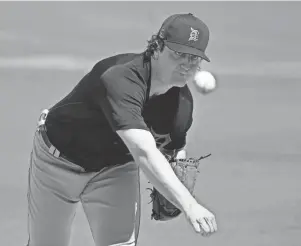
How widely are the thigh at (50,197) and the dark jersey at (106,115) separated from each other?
0.09 m

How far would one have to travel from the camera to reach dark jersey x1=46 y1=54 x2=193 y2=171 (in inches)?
159

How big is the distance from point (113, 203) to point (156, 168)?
81 centimetres

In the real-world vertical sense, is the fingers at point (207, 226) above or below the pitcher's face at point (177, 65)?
below

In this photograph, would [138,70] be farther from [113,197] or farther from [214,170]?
[214,170]

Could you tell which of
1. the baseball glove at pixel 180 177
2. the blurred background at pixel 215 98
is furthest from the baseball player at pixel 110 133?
the blurred background at pixel 215 98

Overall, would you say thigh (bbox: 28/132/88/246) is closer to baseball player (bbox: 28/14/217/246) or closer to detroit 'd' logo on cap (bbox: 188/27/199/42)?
baseball player (bbox: 28/14/217/246)

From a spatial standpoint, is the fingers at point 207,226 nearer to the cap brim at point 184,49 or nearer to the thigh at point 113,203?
the cap brim at point 184,49

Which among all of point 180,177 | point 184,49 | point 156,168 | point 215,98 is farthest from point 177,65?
point 215,98

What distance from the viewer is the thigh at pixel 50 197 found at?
4.45m

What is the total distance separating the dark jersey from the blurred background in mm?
1796

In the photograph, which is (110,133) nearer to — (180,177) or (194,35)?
(180,177)

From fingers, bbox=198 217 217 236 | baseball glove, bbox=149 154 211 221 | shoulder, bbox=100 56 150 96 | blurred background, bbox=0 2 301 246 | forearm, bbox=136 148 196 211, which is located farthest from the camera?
blurred background, bbox=0 2 301 246

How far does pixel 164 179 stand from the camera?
3.70 m

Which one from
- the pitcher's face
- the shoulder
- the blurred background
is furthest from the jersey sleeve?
the blurred background
